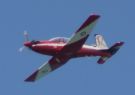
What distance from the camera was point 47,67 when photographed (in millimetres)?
56875

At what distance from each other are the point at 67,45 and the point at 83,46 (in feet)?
6.60

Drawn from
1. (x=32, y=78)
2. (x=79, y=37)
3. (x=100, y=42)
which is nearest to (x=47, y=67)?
(x=32, y=78)

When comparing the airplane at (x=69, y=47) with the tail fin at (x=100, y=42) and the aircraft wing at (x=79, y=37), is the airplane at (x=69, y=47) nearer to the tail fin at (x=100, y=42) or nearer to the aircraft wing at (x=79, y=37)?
the aircraft wing at (x=79, y=37)

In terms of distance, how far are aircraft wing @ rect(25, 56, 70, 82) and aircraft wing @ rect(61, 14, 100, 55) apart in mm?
1332

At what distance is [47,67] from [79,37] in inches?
207

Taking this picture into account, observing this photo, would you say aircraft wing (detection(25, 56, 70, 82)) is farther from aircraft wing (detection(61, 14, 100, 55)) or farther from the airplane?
aircraft wing (detection(61, 14, 100, 55))

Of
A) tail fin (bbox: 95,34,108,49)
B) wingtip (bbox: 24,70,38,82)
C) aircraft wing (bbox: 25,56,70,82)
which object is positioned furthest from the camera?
tail fin (bbox: 95,34,108,49)

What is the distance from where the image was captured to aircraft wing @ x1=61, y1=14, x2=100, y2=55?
169ft

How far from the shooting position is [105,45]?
59594 millimetres

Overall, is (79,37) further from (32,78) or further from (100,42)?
(100,42)

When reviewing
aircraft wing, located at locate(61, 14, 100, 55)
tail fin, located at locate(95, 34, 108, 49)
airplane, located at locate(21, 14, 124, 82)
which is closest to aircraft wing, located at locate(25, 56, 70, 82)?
airplane, located at locate(21, 14, 124, 82)

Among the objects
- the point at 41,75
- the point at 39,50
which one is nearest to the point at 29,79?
the point at 41,75

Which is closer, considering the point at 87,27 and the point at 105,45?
the point at 87,27

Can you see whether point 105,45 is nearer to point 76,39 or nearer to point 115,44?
point 115,44
